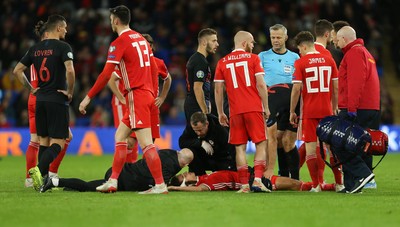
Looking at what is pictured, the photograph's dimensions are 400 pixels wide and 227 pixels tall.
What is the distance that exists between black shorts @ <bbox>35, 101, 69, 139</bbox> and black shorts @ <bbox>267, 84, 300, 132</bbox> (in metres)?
2.92

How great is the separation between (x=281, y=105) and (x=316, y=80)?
1.22 meters

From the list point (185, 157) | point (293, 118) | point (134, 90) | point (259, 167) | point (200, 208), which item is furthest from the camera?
point (293, 118)

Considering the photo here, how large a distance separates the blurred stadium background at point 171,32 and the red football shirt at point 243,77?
34.5ft

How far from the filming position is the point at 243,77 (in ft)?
37.5

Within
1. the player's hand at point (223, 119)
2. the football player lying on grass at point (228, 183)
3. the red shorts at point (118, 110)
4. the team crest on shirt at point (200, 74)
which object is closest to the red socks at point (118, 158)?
the football player lying on grass at point (228, 183)

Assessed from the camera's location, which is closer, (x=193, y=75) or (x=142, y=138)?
(x=142, y=138)

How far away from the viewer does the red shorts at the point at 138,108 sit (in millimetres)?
10805

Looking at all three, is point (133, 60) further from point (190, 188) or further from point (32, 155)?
point (32, 155)

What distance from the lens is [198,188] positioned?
38.2 feet

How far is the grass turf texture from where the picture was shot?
8.17 meters

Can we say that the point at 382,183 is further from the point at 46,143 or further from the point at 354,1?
the point at 354,1

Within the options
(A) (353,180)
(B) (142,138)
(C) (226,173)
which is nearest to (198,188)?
(C) (226,173)

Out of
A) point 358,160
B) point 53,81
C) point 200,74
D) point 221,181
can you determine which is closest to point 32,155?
point 53,81

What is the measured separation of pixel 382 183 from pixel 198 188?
2.99m
